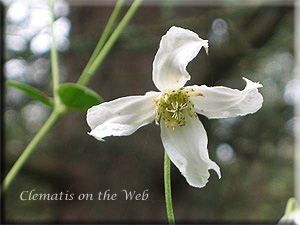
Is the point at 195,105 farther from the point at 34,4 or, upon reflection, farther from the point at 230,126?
the point at 230,126

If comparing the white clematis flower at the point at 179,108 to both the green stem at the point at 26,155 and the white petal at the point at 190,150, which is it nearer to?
the white petal at the point at 190,150

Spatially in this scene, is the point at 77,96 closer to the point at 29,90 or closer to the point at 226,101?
the point at 29,90

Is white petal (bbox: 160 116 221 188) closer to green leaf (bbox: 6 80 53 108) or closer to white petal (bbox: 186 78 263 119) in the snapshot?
white petal (bbox: 186 78 263 119)

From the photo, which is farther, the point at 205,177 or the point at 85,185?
the point at 85,185

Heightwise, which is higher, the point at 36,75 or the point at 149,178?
the point at 36,75

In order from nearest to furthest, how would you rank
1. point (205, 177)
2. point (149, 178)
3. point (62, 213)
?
point (205, 177) → point (149, 178) → point (62, 213)

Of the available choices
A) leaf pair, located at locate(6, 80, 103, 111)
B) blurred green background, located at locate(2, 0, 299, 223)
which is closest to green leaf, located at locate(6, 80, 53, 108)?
leaf pair, located at locate(6, 80, 103, 111)

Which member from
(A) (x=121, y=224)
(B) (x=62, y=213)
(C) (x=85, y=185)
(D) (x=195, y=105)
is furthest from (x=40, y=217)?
(D) (x=195, y=105)
